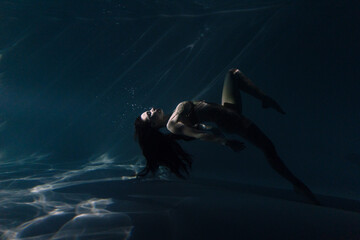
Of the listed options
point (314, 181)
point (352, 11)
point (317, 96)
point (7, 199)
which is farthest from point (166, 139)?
point (352, 11)

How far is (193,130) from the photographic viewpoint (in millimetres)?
2299

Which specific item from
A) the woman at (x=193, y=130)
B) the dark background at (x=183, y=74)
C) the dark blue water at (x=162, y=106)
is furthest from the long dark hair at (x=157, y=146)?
the dark background at (x=183, y=74)

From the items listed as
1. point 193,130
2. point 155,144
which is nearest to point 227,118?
point 193,130

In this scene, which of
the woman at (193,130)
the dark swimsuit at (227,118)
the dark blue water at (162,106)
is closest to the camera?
the dark blue water at (162,106)

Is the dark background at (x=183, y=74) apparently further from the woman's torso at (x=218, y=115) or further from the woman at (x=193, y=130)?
the woman's torso at (x=218, y=115)

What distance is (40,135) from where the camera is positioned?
11.5 m

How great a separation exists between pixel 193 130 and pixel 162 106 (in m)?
5.55

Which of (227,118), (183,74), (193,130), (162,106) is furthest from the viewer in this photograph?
(162,106)

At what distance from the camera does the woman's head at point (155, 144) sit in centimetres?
264

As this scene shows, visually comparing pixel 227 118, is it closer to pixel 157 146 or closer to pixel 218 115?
pixel 218 115

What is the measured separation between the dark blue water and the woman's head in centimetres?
41

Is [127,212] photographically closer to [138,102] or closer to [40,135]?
[138,102]

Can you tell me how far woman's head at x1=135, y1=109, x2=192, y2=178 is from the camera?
8.65 feet

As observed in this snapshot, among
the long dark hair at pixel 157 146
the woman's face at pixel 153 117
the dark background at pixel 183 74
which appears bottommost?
the long dark hair at pixel 157 146
